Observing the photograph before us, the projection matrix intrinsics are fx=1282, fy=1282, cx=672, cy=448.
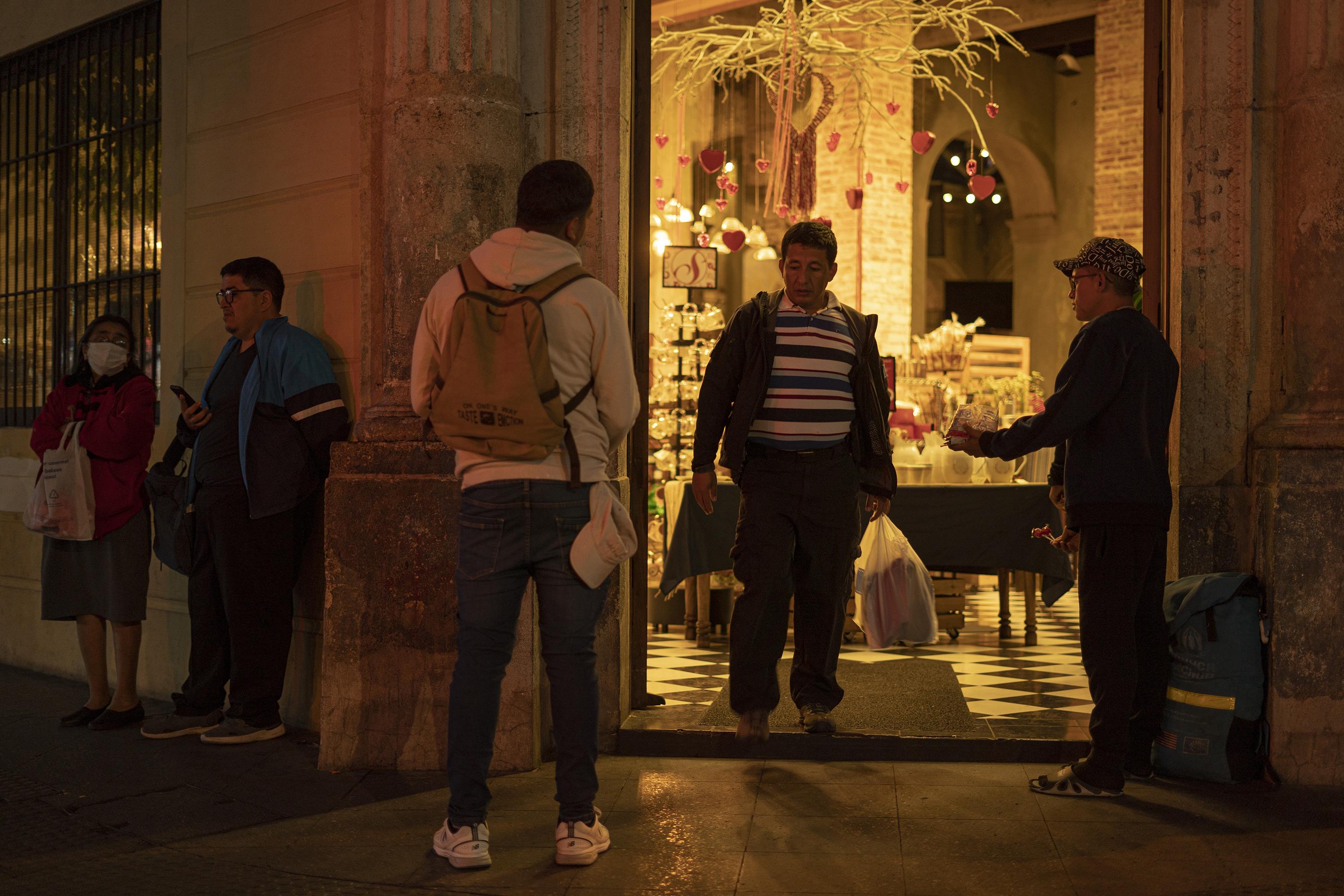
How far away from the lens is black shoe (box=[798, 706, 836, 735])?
185 inches

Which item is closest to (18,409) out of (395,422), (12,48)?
(12,48)

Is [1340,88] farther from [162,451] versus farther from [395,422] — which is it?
[162,451]

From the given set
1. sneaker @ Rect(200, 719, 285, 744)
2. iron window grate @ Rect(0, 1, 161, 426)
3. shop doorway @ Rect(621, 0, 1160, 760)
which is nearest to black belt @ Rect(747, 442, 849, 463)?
shop doorway @ Rect(621, 0, 1160, 760)

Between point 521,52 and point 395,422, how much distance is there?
57.8 inches

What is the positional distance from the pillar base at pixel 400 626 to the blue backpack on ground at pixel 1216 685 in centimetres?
219

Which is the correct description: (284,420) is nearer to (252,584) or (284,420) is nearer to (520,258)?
(252,584)

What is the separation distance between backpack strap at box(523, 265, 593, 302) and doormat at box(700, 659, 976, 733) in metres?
2.17

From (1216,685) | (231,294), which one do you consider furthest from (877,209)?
(1216,685)

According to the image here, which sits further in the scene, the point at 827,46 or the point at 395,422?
the point at 827,46

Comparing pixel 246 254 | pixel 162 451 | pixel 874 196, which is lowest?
pixel 162 451

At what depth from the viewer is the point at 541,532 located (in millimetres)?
3396

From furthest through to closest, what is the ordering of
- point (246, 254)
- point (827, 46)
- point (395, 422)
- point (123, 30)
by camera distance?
point (827, 46) → point (123, 30) → point (246, 254) → point (395, 422)

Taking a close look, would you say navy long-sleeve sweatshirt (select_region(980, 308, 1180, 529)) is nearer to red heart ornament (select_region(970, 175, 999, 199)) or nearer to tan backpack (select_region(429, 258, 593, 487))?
tan backpack (select_region(429, 258, 593, 487))

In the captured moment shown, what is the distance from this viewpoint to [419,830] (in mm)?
3795
